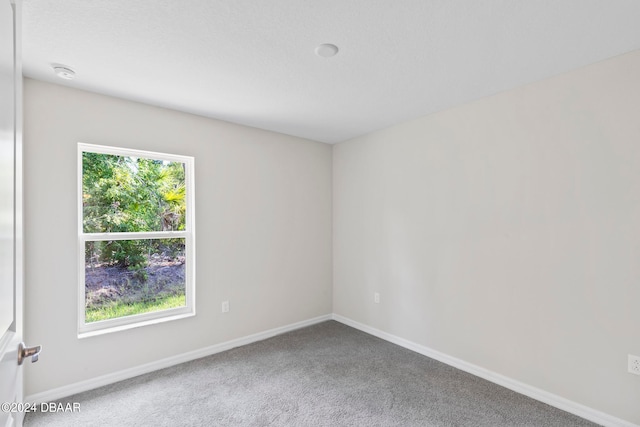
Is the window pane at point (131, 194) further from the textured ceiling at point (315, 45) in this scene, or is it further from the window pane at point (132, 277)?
the textured ceiling at point (315, 45)

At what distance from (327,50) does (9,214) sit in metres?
1.70

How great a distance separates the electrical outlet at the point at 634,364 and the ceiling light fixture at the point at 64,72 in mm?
4078

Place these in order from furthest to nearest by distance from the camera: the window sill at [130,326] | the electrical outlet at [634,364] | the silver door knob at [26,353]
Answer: the window sill at [130,326]
the electrical outlet at [634,364]
the silver door knob at [26,353]

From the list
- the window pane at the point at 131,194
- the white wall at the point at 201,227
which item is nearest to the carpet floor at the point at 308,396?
the white wall at the point at 201,227

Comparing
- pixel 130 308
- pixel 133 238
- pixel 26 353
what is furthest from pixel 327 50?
pixel 130 308

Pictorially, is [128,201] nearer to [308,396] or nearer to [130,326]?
[130,326]

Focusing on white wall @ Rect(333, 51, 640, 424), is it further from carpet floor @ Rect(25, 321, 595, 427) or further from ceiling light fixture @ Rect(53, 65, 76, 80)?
ceiling light fixture @ Rect(53, 65, 76, 80)

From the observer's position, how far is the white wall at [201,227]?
7.50 feet

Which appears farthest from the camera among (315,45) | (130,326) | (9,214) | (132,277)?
(132,277)

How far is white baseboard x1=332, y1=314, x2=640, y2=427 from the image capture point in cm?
202

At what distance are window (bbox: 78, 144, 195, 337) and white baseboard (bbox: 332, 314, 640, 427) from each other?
7.21ft

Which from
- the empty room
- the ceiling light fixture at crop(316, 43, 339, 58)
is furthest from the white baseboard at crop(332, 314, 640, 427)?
the ceiling light fixture at crop(316, 43, 339, 58)

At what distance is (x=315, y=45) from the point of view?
1859 mm

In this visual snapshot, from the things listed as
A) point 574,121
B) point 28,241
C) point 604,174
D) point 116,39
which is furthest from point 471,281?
point 28,241
